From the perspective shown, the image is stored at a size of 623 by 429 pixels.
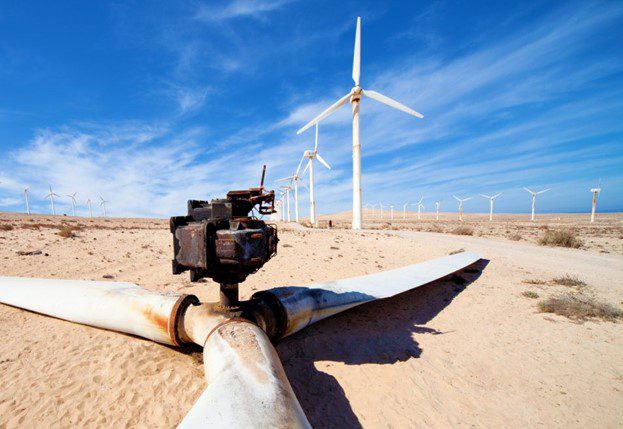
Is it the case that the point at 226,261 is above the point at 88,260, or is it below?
above

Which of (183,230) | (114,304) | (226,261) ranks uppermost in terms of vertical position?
(183,230)

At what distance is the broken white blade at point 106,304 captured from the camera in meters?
4.31

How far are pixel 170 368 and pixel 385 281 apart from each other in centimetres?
552

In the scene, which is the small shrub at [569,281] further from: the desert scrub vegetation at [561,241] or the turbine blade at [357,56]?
the turbine blade at [357,56]

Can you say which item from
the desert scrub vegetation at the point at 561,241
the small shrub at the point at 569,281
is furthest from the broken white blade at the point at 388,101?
the small shrub at the point at 569,281

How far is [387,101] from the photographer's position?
27.5 metres

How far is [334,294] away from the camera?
5652 millimetres

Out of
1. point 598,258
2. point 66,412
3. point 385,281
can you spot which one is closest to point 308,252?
point 385,281

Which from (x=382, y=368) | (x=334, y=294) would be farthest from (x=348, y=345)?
(x=334, y=294)

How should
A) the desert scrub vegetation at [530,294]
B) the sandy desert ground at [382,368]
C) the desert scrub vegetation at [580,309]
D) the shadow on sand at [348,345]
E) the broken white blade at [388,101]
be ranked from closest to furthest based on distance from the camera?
the sandy desert ground at [382,368], the shadow on sand at [348,345], the desert scrub vegetation at [580,309], the desert scrub vegetation at [530,294], the broken white blade at [388,101]

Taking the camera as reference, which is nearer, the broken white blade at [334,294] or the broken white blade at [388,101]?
the broken white blade at [334,294]

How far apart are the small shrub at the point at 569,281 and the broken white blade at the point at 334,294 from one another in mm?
4542

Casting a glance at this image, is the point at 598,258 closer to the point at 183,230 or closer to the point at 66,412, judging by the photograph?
the point at 183,230

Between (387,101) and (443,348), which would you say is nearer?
(443,348)
